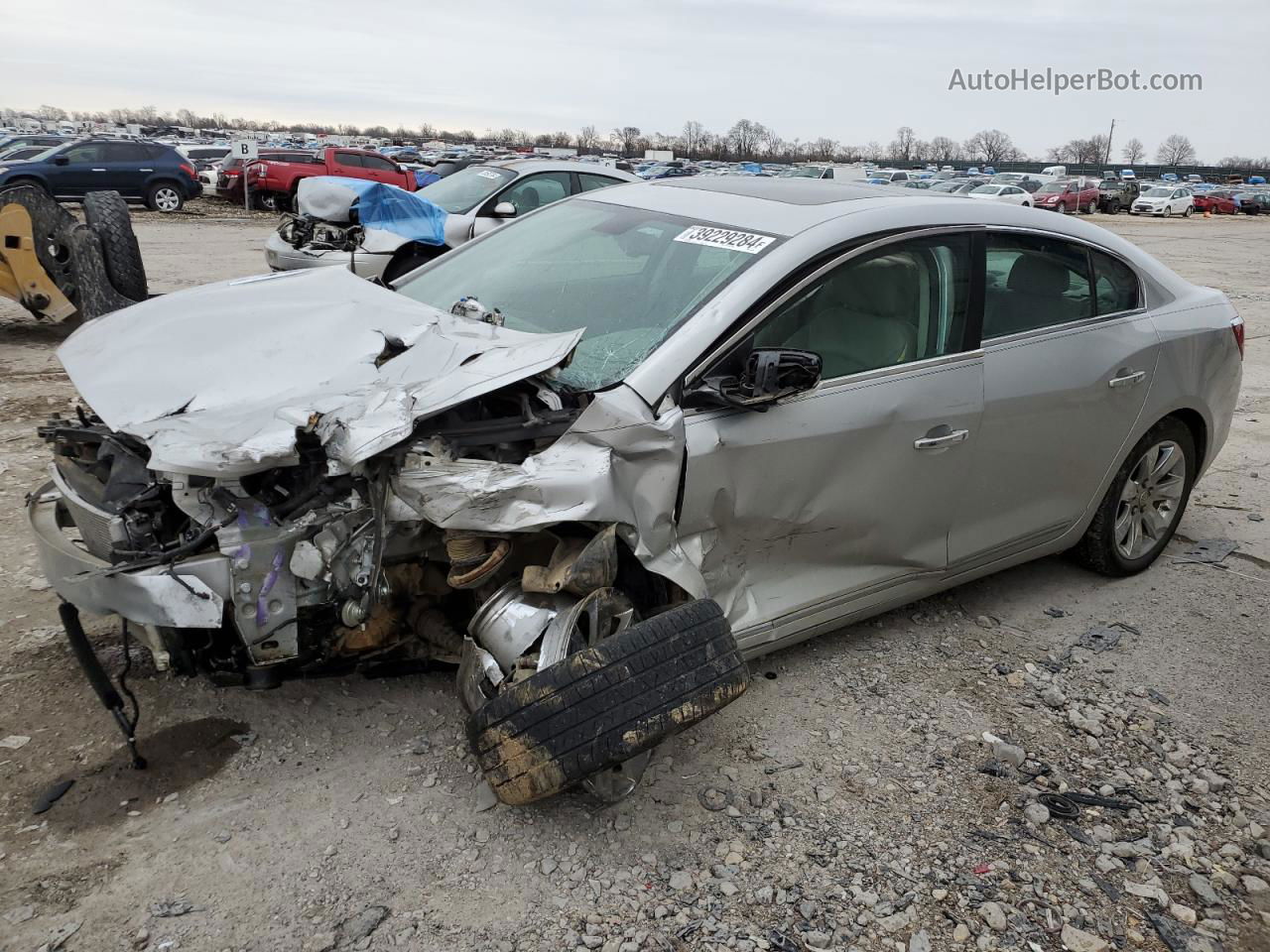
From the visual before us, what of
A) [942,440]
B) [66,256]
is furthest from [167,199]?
[942,440]

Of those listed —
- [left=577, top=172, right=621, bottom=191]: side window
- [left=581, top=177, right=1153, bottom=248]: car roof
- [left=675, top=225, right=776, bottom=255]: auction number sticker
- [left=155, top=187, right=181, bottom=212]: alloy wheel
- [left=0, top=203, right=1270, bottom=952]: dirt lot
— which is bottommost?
[left=155, top=187, right=181, bottom=212]: alloy wheel

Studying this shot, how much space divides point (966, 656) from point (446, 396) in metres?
2.29

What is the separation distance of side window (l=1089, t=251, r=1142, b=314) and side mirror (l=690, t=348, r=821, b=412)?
1837 mm

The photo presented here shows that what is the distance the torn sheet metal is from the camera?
2615mm

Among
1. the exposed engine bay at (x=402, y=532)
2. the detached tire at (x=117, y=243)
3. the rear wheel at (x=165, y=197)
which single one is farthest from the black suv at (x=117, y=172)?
the exposed engine bay at (x=402, y=532)

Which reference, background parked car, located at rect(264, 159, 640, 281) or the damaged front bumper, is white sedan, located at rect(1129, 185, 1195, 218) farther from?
the damaged front bumper

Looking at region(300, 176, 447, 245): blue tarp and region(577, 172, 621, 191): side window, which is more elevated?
region(577, 172, 621, 191): side window

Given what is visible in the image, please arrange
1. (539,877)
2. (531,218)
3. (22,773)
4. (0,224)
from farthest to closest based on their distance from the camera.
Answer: (0,224), (531,218), (22,773), (539,877)

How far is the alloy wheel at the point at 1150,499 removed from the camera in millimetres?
4367

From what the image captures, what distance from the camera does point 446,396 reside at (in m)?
2.70

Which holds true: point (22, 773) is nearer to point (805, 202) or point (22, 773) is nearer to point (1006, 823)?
point (1006, 823)

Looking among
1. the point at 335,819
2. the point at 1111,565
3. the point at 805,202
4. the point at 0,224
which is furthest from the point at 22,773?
the point at 0,224

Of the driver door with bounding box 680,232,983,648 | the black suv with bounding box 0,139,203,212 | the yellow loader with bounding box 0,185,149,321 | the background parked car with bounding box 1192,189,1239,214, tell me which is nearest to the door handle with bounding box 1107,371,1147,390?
the driver door with bounding box 680,232,983,648

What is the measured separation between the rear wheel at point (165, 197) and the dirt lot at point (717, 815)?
69.6ft
